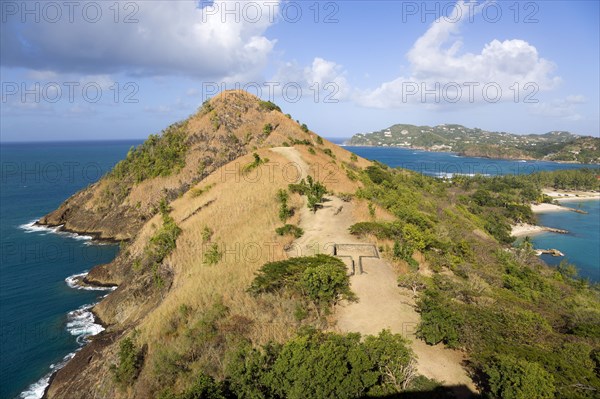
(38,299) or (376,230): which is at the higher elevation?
(376,230)

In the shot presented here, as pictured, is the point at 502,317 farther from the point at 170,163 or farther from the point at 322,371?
the point at 170,163

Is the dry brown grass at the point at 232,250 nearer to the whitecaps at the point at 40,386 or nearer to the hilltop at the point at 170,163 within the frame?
the whitecaps at the point at 40,386

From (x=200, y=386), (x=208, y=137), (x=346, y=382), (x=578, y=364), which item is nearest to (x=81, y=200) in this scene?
(x=208, y=137)

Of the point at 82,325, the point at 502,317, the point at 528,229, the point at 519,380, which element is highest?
the point at 502,317

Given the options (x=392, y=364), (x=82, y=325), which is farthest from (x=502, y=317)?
(x=82, y=325)

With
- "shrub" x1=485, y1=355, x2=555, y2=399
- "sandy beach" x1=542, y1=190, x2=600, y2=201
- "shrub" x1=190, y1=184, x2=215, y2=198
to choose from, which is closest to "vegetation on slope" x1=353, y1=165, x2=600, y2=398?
"shrub" x1=485, y1=355, x2=555, y2=399

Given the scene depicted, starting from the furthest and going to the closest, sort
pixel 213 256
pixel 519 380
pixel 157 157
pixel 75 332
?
pixel 157 157
pixel 75 332
pixel 213 256
pixel 519 380

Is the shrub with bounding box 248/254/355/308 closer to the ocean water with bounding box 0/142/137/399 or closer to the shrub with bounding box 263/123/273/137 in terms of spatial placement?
the ocean water with bounding box 0/142/137/399
